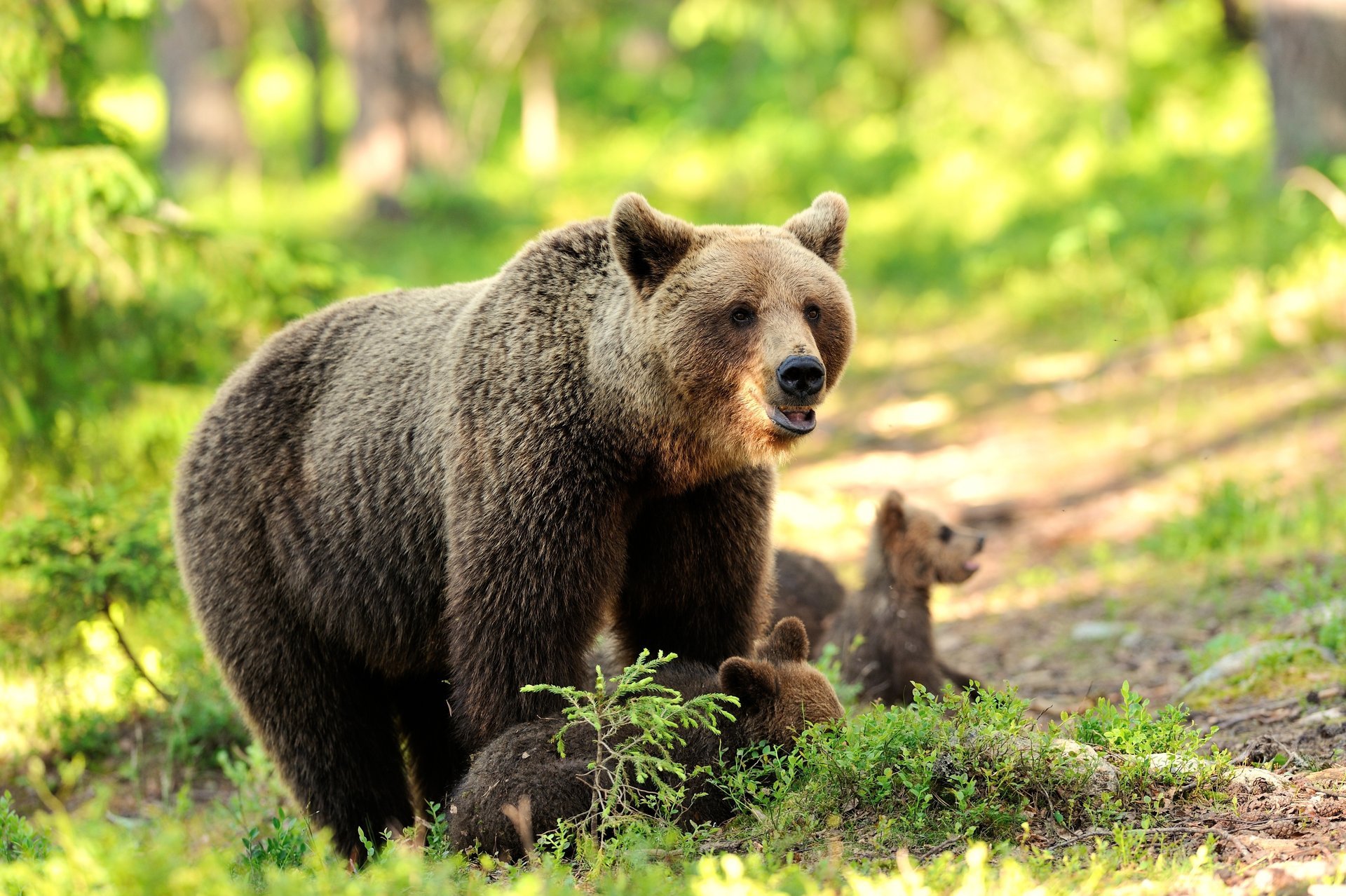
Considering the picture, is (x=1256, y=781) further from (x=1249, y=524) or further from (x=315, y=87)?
(x=315, y=87)

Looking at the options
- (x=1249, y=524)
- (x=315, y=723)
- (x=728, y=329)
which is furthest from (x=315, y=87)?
(x=728, y=329)

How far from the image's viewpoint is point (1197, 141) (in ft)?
56.7

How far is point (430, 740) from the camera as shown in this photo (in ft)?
20.1

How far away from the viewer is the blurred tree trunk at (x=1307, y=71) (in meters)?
12.6

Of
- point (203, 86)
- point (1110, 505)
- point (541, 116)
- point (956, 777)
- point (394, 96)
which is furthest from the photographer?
point (203, 86)

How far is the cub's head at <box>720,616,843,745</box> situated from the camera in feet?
15.8

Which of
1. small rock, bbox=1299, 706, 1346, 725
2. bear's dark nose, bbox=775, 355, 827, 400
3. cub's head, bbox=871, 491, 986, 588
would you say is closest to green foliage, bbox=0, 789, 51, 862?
bear's dark nose, bbox=775, 355, 827, 400

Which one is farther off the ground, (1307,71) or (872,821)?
(1307,71)

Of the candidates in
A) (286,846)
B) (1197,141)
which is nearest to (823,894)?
(286,846)

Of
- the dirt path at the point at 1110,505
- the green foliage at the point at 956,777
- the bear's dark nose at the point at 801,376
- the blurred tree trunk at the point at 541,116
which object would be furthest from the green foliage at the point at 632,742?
the blurred tree trunk at the point at 541,116

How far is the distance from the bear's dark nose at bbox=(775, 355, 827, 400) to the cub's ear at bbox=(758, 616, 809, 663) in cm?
93

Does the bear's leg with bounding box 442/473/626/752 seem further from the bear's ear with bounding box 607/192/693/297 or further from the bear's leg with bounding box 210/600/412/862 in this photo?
the bear's leg with bounding box 210/600/412/862

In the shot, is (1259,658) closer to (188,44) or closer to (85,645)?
(85,645)

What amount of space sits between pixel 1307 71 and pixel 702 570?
10.4 m
